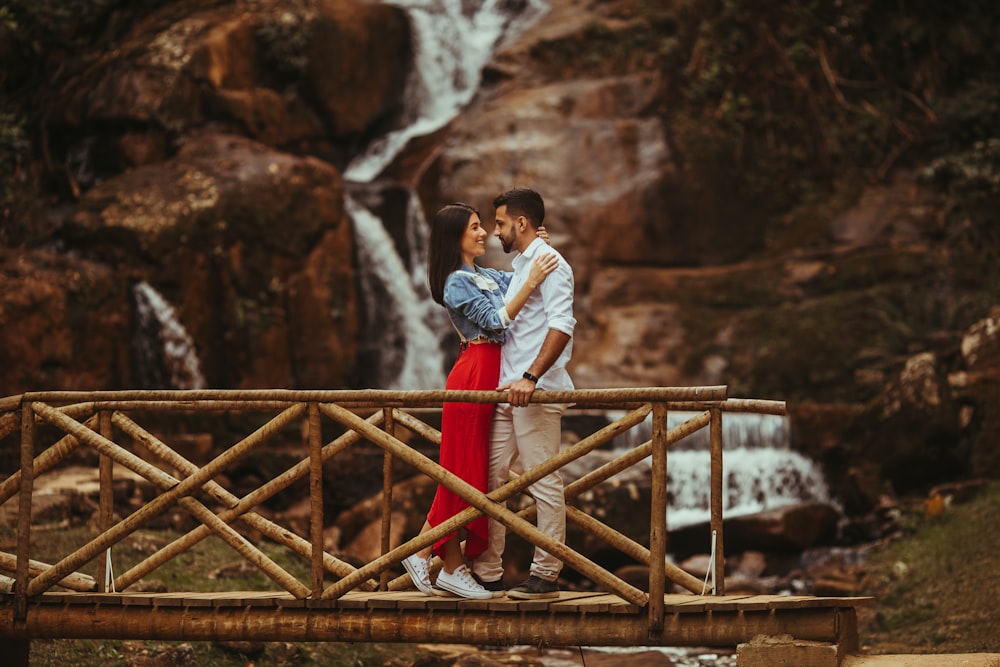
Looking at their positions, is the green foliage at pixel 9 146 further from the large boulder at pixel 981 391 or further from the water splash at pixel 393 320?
the large boulder at pixel 981 391

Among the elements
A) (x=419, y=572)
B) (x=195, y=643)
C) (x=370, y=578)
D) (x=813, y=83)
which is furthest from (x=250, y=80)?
(x=370, y=578)

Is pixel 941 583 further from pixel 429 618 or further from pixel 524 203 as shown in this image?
pixel 524 203

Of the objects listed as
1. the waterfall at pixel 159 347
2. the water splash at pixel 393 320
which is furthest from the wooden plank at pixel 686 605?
the water splash at pixel 393 320

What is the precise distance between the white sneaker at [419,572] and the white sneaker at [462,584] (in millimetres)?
89

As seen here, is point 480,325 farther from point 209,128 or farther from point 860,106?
point 860,106

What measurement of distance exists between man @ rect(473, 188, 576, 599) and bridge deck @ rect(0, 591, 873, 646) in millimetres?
202

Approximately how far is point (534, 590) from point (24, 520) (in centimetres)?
256

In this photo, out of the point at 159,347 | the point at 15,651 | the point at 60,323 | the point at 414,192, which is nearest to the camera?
the point at 15,651

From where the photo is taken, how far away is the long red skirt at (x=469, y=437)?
570cm

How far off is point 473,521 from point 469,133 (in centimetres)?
1261

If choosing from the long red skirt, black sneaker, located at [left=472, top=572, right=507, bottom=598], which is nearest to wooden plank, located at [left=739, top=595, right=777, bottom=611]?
black sneaker, located at [left=472, top=572, right=507, bottom=598]

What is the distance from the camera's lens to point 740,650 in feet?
17.5

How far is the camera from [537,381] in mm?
5469

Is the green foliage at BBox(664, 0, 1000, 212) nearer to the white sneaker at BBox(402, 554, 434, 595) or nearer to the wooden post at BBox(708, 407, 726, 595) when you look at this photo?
the wooden post at BBox(708, 407, 726, 595)
